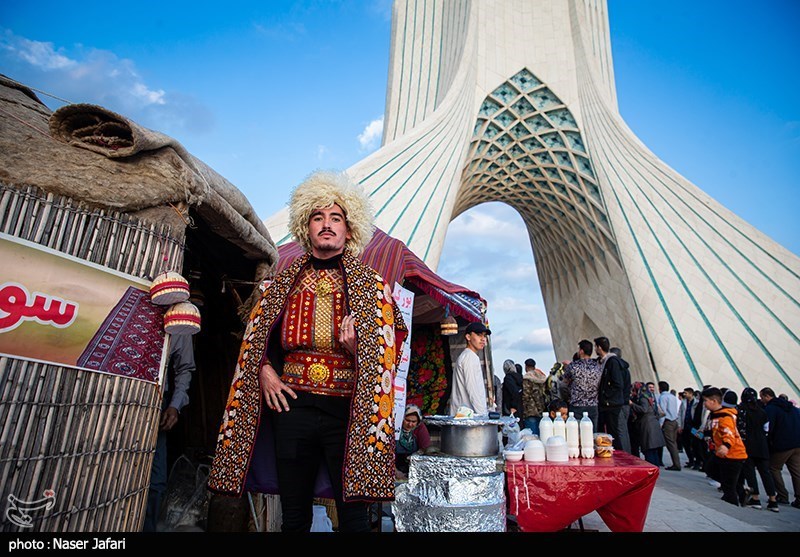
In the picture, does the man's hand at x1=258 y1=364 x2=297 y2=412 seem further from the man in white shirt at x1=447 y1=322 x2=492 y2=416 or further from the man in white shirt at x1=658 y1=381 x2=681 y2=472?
the man in white shirt at x1=658 y1=381 x2=681 y2=472

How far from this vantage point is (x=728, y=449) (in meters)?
4.16

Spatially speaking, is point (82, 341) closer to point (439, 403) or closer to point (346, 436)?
point (346, 436)

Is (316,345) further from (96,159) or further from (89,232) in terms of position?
(96,159)

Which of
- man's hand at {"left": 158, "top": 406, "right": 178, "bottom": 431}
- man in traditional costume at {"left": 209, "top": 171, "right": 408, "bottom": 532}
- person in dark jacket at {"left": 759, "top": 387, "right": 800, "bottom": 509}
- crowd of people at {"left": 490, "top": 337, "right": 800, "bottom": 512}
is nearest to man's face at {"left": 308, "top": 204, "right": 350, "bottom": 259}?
man in traditional costume at {"left": 209, "top": 171, "right": 408, "bottom": 532}

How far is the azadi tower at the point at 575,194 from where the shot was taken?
10.9 meters

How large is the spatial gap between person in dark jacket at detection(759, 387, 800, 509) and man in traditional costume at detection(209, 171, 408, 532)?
459cm

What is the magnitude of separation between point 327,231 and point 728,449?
4197mm

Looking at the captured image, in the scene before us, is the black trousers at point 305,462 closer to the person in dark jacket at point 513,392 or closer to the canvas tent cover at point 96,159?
the canvas tent cover at point 96,159

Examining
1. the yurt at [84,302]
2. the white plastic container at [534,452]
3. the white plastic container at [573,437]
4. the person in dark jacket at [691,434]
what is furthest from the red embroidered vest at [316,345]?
the person in dark jacket at [691,434]

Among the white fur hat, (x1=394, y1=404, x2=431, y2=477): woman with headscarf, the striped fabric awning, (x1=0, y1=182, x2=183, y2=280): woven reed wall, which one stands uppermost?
the striped fabric awning

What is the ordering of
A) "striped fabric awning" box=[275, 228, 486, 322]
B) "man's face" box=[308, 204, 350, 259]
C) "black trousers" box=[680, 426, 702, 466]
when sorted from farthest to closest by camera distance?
1. "black trousers" box=[680, 426, 702, 466]
2. "striped fabric awning" box=[275, 228, 486, 322]
3. "man's face" box=[308, 204, 350, 259]

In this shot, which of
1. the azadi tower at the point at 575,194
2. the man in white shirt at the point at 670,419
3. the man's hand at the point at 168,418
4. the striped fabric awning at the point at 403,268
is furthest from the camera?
the azadi tower at the point at 575,194

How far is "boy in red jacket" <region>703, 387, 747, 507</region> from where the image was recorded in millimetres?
4152

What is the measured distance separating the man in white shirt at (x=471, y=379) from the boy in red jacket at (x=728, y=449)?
7.35 feet
